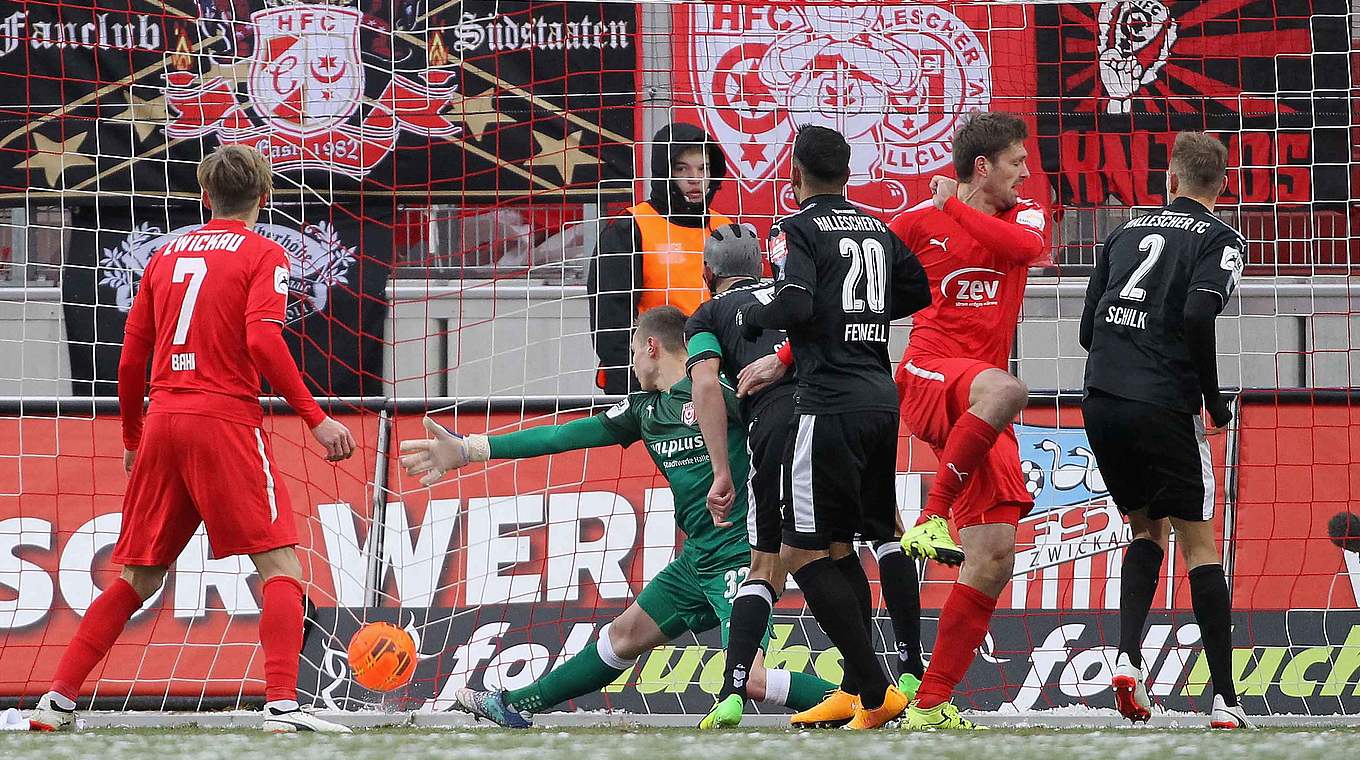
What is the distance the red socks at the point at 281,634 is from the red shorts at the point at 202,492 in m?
0.12

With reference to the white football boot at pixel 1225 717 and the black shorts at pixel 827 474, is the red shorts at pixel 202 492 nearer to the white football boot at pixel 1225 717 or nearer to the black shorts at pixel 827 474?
the black shorts at pixel 827 474

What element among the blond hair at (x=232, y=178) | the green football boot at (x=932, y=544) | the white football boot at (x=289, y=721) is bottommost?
the white football boot at (x=289, y=721)

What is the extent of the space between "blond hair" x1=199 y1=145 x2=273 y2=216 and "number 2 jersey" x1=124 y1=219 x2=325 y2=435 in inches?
4.3

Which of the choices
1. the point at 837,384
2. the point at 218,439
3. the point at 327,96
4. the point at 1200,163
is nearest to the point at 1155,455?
the point at 1200,163

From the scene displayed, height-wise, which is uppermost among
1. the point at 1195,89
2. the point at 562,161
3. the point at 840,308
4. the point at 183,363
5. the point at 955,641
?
the point at 1195,89

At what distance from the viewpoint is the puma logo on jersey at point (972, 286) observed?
5.23 m

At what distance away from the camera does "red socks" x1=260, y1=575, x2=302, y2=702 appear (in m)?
4.43

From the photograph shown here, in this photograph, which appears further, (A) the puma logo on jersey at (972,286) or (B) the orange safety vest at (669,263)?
(B) the orange safety vest at (669,263)

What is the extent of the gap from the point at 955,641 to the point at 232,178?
2534 mm

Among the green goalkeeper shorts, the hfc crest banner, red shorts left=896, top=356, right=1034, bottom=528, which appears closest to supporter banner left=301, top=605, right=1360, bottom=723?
the green goalkeeper shorts

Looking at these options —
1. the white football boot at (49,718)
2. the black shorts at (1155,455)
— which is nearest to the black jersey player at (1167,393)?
the black shorts at (1155,455)

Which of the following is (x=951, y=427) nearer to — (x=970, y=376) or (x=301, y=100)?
(x=970, y=376)

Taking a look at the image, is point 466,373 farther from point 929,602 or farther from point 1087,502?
point 1087,502

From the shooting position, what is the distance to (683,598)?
534cm
